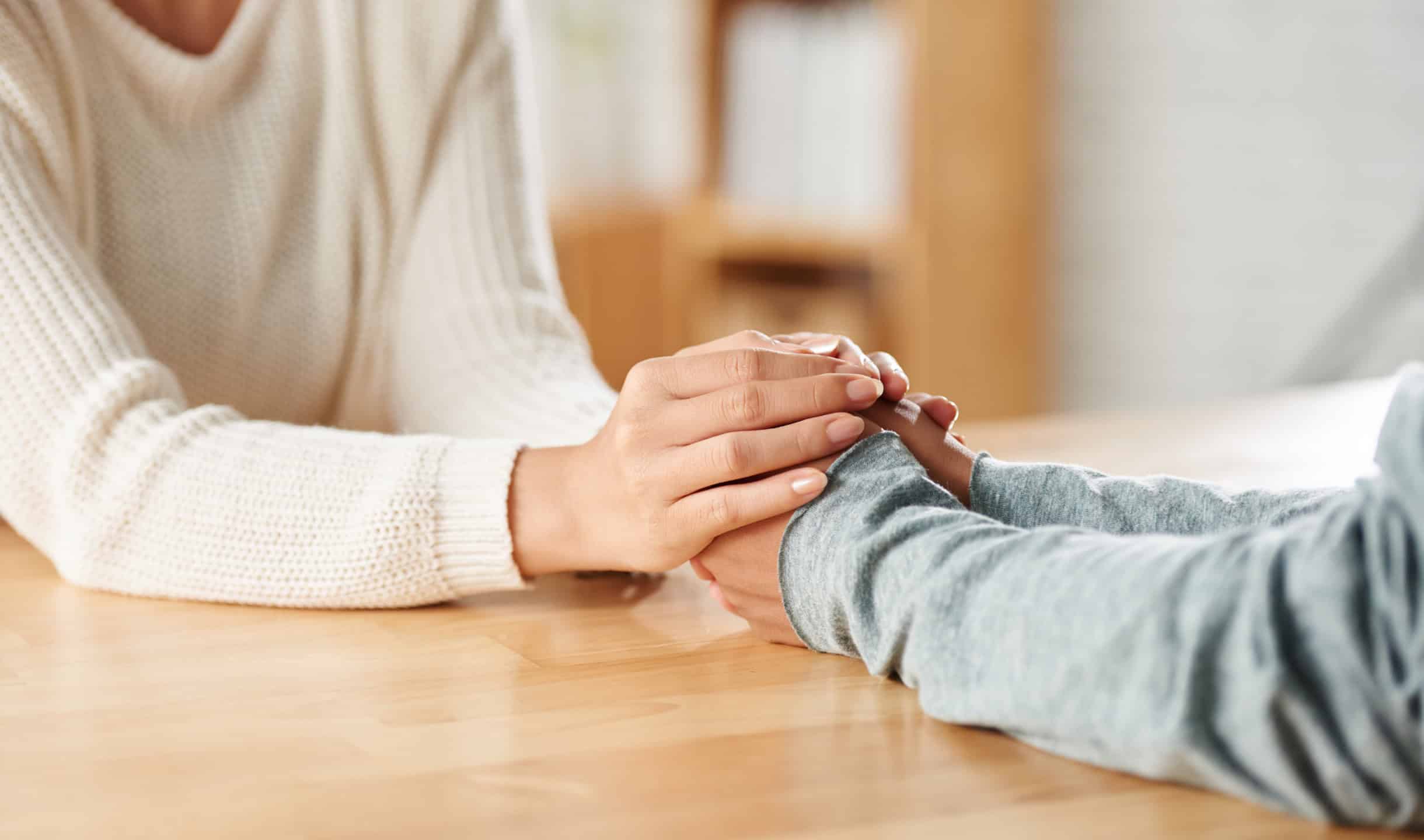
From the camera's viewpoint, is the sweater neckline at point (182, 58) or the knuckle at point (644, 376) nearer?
the knuckle at point (644, 376)

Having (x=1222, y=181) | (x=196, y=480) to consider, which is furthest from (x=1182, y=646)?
(x=1222, y=181)

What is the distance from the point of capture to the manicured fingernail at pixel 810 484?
0.76m

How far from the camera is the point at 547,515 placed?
0.87 metres

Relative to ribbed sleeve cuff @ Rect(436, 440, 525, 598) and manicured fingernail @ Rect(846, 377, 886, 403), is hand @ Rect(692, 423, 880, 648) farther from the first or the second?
ribbed sleeve cuff @ Rect(436, 440, 525, 598)

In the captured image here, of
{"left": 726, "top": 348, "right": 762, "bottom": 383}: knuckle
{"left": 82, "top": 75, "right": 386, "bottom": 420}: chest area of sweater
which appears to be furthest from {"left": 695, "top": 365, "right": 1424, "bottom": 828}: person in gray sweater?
{"left": 82, "top": 75, "right": 386, "bottom": 420}: chest area of sweater

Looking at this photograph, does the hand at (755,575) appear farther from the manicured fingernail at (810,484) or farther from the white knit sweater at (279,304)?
the white knit sweater at (279,304)

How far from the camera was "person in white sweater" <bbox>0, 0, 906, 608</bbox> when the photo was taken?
0.83m

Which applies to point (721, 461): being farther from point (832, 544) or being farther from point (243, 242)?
point (243, 242)

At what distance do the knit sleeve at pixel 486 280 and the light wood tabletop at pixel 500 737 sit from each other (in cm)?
22

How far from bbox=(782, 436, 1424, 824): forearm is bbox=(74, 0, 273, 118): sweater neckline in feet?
2.46

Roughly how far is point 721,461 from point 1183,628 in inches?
11.9

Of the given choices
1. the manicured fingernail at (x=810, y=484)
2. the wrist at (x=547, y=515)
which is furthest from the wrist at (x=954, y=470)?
the wrist at (x=547, y=515)

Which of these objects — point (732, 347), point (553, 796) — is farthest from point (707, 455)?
point (553, 796)

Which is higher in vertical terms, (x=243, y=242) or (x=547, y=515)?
(x=243, y=242)
